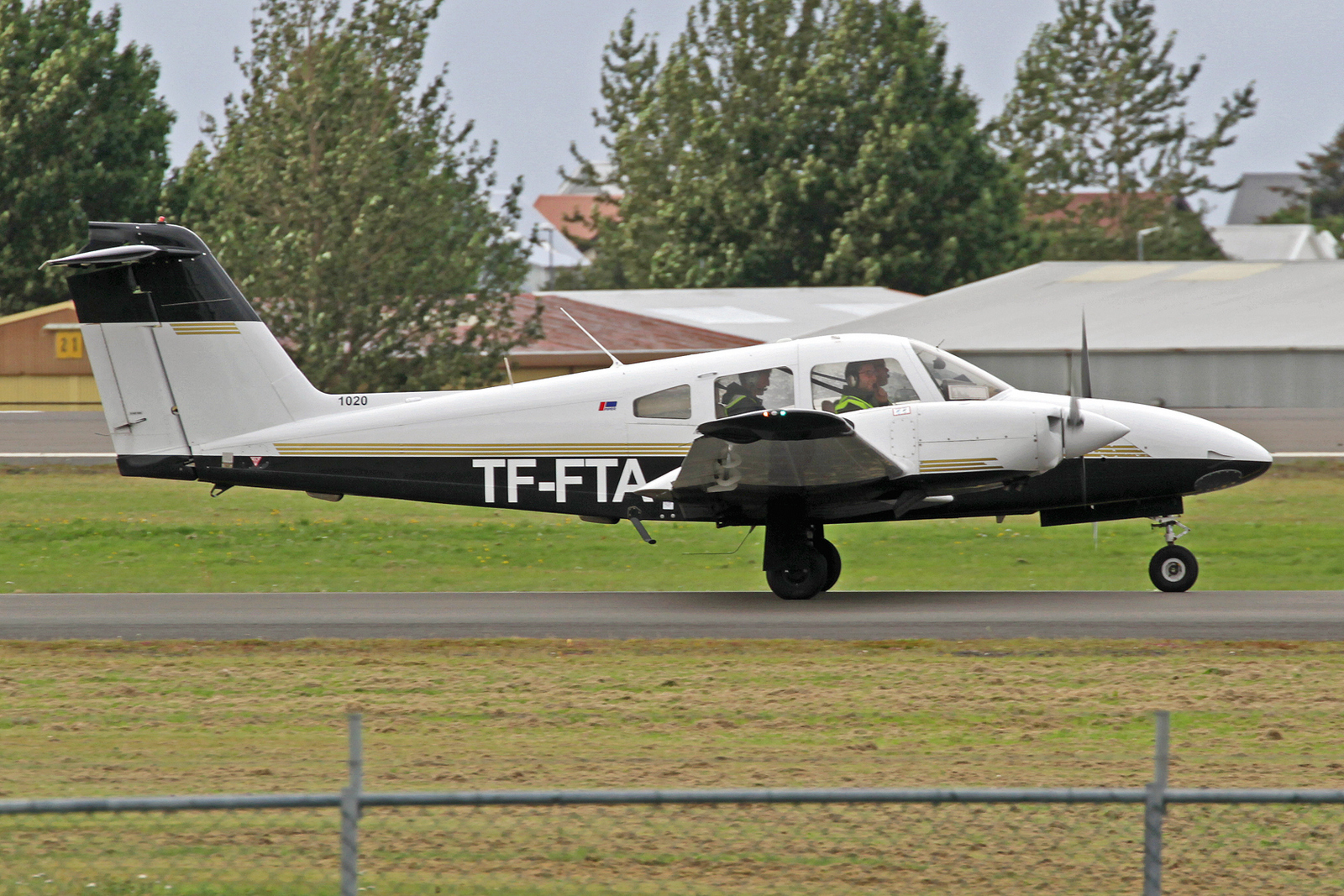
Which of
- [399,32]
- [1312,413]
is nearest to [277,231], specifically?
[399,32]

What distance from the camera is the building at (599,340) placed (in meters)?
45.5

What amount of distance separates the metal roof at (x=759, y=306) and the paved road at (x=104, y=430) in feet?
61.4

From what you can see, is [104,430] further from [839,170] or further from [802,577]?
[839,170]

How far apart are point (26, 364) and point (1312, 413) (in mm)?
36876

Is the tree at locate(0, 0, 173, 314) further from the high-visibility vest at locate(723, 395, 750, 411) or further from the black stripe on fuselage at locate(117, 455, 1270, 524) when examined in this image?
the high-visibility vest at locate(723, 395, 750, 411)

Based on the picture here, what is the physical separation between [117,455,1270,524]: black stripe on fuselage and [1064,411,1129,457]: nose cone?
17.1 inches

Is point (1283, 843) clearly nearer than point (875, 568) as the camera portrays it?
Yes

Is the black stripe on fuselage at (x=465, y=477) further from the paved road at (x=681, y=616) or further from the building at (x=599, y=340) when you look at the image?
the building at (x=599, y=340)

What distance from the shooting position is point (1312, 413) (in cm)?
2919

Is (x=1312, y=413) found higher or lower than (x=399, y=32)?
lower

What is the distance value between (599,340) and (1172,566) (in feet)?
110

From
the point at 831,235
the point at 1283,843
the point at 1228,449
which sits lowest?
the point at 1283,843

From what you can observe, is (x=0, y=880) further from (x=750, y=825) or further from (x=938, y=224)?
(x=938, y=224)

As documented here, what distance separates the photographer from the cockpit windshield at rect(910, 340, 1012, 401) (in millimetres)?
14289
